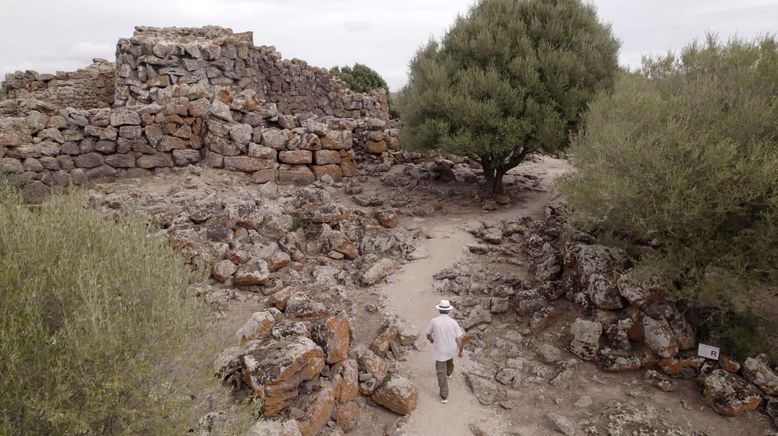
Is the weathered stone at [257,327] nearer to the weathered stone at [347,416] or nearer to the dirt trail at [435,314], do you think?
the weathered stone at [347,416]

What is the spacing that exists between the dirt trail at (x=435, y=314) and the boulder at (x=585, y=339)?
1.79 metres

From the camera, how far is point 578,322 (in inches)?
318

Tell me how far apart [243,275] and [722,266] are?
773cm

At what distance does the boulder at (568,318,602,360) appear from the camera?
776cm

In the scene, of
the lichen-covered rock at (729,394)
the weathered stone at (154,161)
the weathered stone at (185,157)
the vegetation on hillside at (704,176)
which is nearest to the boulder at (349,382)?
the vegetation on hillside at (704,176)

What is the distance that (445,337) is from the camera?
6957mm

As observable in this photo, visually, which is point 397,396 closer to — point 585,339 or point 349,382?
point 349,382

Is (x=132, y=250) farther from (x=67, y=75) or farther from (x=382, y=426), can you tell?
(x=67, y=75)

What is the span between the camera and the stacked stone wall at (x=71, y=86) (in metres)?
17.4

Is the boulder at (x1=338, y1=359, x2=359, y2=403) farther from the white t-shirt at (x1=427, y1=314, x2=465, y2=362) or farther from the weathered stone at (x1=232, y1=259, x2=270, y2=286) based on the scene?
A: the weathered stone at (x1=232, y1=259, x2=270, y2=286)

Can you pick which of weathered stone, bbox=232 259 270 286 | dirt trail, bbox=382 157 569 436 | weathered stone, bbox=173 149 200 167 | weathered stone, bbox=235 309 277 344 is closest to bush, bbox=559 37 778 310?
dirt trail, bbox=382 157 569 436

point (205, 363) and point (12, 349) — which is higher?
point (12, 349)

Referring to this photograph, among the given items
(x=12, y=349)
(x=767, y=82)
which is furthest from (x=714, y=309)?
(x=12, y=349)

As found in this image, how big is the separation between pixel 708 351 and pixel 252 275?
296 inches
